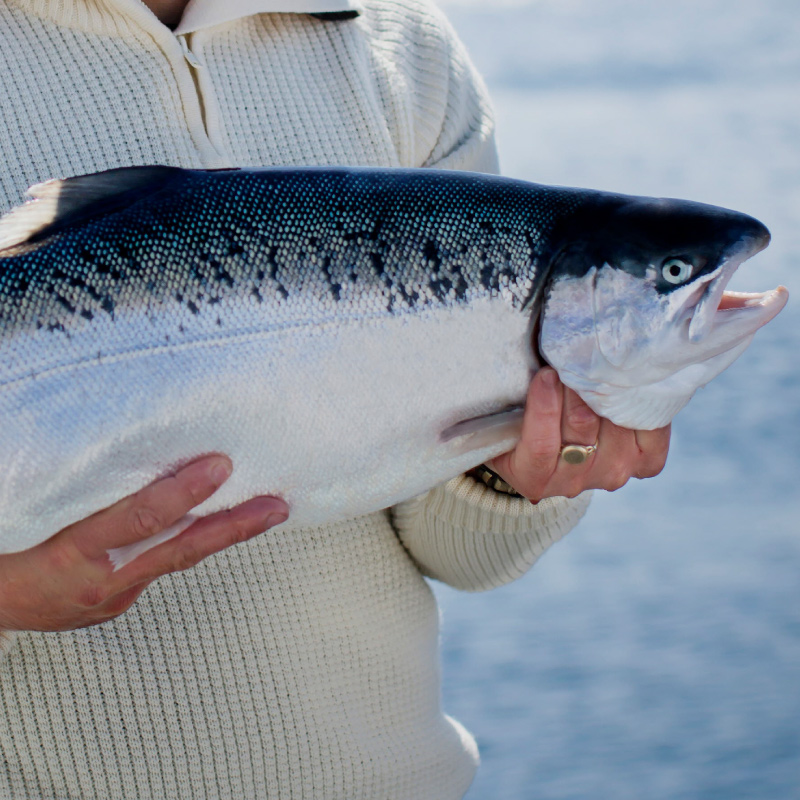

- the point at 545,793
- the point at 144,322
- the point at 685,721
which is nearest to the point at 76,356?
the point at 144,322

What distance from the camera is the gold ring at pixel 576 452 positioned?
98cm

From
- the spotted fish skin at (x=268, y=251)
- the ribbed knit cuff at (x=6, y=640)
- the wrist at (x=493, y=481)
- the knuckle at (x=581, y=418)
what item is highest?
the spotted fish skin at (x=268, y=251)

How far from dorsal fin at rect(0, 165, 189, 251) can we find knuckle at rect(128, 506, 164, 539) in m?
0.23

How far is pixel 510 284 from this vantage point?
93 cm

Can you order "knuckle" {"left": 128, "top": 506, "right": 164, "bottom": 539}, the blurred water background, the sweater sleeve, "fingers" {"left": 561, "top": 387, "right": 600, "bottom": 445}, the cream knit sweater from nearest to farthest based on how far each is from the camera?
"knuckle" {"left": 128, "top": 506, "right": 164, "bottom": 539}
"fingers" {"left": 561, "top": 387, "right": 600, "bottom": 445}
the cream knit sweater
the sweater sleeve
the blurred water background

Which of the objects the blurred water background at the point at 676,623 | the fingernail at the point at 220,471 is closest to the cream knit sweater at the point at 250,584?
the fingernail at the point at 220,471

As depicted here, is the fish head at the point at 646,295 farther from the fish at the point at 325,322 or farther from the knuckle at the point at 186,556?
the knuckle at the point at 186,556

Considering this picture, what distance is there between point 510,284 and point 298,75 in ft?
1.41

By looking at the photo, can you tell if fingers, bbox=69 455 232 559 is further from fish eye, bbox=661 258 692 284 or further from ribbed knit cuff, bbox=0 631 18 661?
fish eye, bbox=661 258 692 284

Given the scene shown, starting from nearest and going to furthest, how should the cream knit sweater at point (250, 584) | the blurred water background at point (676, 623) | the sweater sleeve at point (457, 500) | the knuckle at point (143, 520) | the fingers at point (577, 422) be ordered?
the knuckle at point (143, 520) < the fingers at point (577, 422) < the cream knit sweater at point (250, 584) < the sweater sleeve at point (457, 500) < the blurred water background at point (676, 623)

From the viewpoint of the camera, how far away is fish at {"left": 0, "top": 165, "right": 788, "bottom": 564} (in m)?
0.87

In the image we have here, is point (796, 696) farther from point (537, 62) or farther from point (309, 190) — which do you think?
point (537, 62)

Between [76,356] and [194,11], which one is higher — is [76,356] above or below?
below

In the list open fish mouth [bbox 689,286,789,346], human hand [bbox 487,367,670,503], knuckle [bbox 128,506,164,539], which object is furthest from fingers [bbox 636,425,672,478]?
knuckle [bbox 128,506,164,539]
